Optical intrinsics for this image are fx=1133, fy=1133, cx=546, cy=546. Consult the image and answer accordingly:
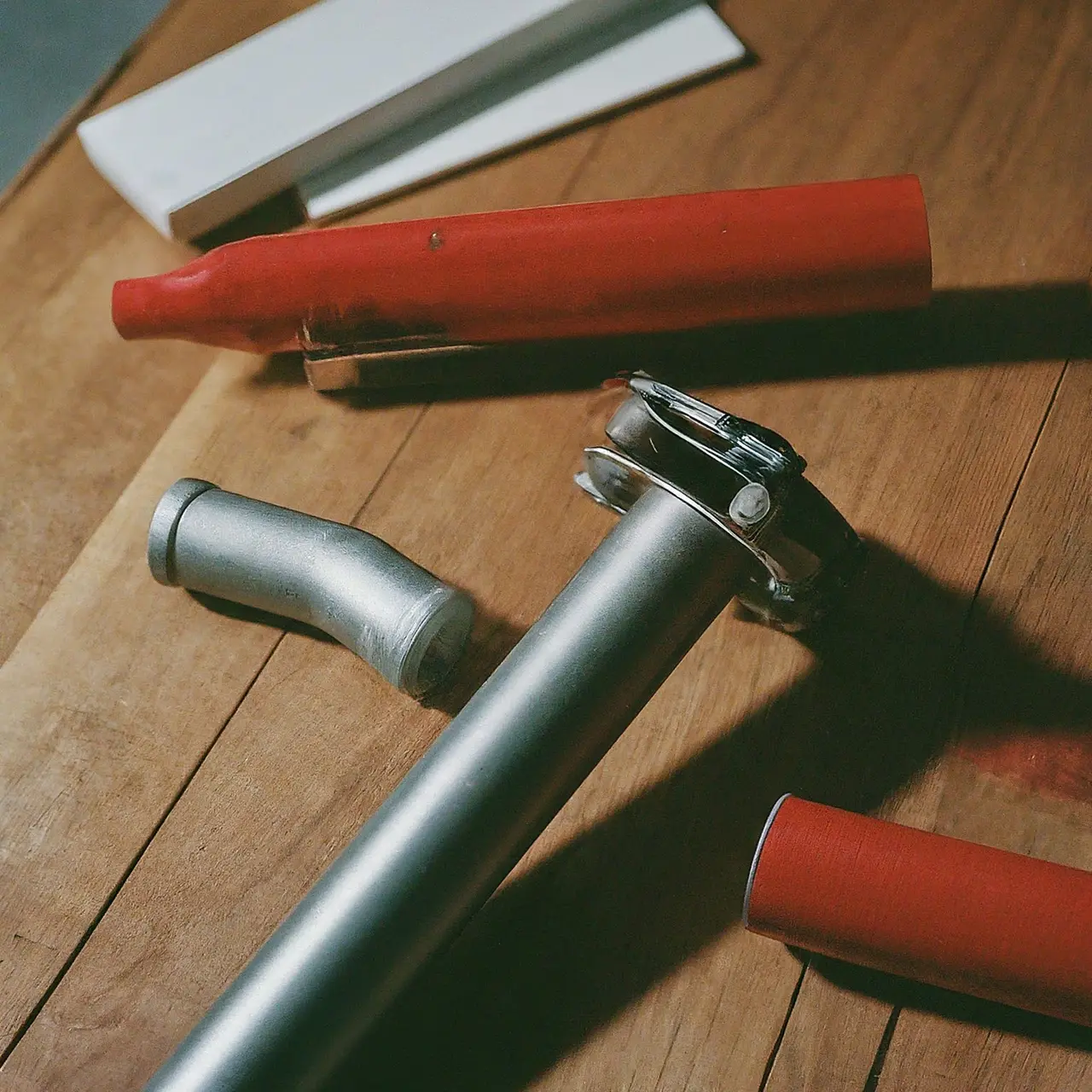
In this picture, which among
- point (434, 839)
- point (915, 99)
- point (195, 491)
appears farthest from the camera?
point (915, 99)

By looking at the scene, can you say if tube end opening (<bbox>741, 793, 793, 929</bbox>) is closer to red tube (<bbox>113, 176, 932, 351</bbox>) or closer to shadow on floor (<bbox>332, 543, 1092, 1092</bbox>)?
shadow on floor (<bbox>332, 543, 1092, 1092</bbox>)

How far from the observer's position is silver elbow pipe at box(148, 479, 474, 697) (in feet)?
1.91

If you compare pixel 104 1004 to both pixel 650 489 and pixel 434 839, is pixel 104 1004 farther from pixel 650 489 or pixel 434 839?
pixel 650 489

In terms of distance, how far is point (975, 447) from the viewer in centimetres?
65

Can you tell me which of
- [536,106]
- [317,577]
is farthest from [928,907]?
[536,106]

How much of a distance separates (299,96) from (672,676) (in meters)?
0.46

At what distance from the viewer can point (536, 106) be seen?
2.53 ft

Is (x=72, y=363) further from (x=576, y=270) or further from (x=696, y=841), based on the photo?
(x=696, y=841)

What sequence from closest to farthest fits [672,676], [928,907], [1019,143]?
1. [928,907]
2. [672,676]
3. [1019,143]

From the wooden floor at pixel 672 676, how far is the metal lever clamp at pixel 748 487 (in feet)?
0.15

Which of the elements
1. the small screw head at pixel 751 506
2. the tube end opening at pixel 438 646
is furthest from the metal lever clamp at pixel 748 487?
the tube end opening at pixel 438 646

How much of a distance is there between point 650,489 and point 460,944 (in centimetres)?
25

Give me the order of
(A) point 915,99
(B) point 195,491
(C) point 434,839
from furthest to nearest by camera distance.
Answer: (A) point 915,99, (B) point 195,491, (C) point 434,839

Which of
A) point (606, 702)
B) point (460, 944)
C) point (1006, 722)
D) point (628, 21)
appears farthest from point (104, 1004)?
point (628, 21)
